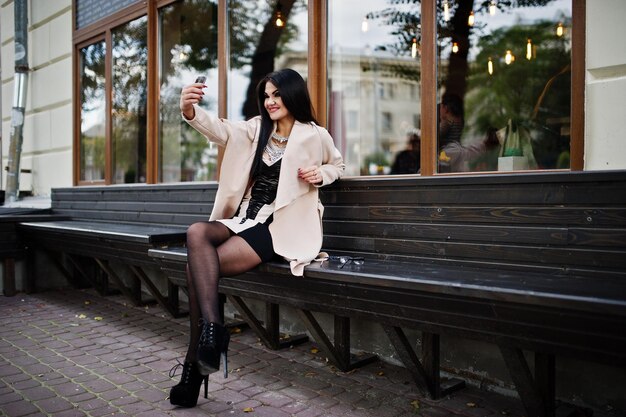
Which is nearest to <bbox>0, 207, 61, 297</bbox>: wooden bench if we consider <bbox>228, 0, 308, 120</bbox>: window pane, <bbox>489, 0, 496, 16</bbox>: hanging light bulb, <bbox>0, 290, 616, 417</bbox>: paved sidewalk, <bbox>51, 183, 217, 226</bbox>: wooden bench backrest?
<bbox>51, 183, 217, 226</bbox>: wooden bench backrest

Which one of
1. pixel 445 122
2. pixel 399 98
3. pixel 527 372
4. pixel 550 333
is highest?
pixel 399 98

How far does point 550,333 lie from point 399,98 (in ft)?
32.3

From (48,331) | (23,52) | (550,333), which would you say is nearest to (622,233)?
(550,333)

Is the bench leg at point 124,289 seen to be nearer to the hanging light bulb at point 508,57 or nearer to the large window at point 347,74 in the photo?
the large window at point 347,74

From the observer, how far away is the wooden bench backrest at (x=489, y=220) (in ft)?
9.40

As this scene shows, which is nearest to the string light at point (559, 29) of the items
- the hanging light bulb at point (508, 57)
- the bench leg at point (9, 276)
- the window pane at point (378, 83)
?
the hanging light bulb at point (508, 57)

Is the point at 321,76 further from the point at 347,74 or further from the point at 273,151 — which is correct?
the point at 347,74

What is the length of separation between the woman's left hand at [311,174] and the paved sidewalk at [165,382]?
51.7 inches

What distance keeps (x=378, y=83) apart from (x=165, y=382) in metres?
9.58

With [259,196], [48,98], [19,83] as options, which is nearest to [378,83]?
[48,98]

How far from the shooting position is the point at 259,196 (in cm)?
382

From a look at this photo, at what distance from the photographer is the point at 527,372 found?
2801 mm

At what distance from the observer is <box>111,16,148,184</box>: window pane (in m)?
6.70

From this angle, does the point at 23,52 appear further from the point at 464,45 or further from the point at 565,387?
the point at 565,387
